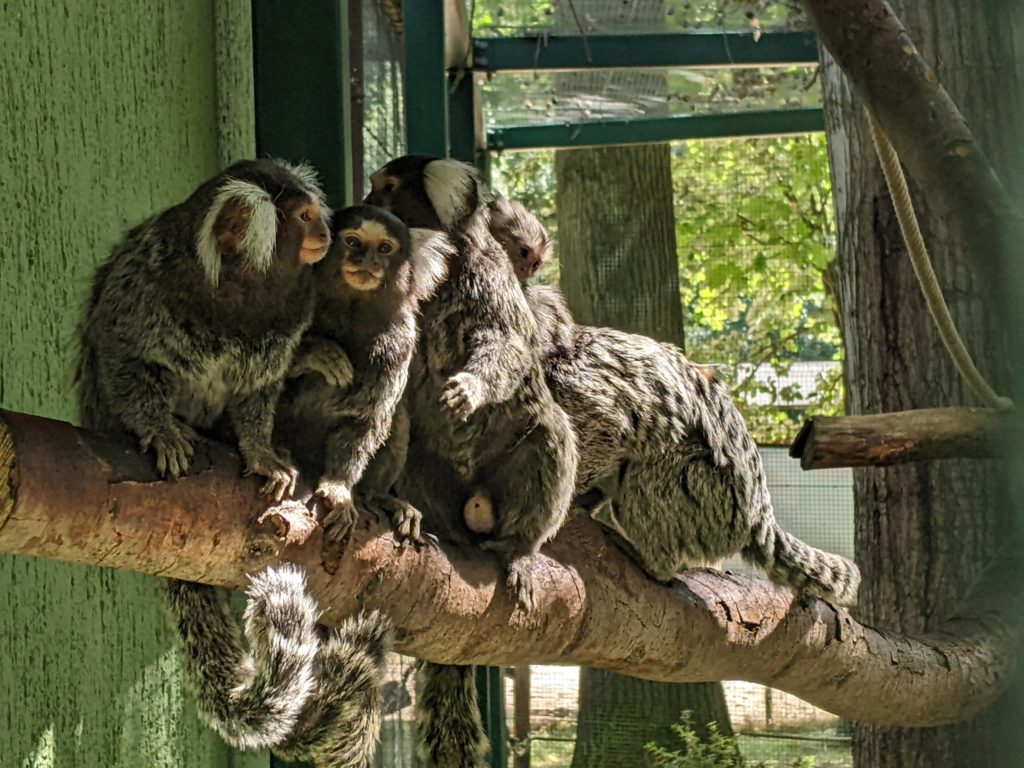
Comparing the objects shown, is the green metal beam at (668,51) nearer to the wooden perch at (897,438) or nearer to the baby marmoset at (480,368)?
the baby marmoset at (480,368)

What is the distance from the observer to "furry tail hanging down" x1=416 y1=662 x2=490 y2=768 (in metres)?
3.21

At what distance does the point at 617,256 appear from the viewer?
7.82 meters

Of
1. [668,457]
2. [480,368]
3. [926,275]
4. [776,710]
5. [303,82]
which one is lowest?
[776,710]

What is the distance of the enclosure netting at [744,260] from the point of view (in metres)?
5.92

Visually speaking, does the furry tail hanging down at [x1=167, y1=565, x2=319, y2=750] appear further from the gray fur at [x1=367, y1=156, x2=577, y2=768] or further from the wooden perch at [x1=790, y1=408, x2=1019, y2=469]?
the wooden perch at [x1=790, y1=408, x2=1019, y2=469]

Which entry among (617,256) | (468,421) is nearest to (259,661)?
(468,421)

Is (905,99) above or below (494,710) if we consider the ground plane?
above

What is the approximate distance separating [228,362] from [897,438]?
Result: 1.78m

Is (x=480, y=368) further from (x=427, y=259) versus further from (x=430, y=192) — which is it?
(x=430, y=192)

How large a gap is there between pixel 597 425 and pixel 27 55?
195 centimetres

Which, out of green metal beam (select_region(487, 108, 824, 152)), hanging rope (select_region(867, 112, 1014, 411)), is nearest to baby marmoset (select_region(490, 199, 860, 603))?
hanging rope (select_region(867, 112, 1014, 411))

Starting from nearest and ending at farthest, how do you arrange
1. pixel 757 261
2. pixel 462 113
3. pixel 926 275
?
pixel 926 275 < pixel 462 113 < pixel 757 261

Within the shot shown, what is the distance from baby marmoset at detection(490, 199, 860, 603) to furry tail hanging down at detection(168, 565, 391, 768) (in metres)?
1.23

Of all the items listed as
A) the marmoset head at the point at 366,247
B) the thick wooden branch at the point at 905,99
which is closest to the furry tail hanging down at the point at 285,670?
the marmoset head at the point at 366,247
